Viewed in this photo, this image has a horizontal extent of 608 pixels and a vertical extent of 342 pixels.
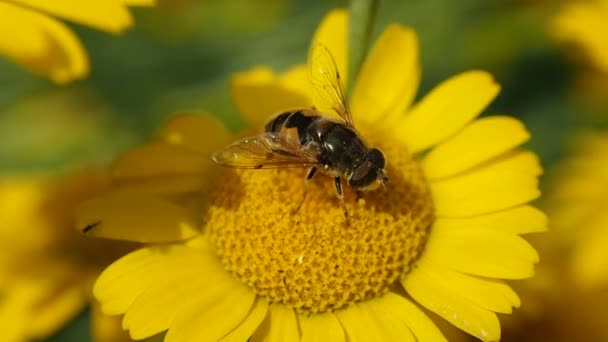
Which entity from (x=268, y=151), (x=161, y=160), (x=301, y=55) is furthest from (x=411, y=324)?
(x=301, y=55)

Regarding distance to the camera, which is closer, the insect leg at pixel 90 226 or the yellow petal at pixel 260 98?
the insect leg at pixel 90 226

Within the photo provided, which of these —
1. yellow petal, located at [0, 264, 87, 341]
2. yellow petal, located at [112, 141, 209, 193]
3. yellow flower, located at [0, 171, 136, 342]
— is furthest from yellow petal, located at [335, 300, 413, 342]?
yellow petal, located at [0, 264, 87, 341]

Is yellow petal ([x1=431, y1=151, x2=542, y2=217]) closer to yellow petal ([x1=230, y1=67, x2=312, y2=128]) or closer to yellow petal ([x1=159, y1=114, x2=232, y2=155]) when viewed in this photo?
yellow petal ([x1=230, y1=67, x2=312, y2=128])

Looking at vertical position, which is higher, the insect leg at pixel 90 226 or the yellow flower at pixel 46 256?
the insect leg at pixel 90 226

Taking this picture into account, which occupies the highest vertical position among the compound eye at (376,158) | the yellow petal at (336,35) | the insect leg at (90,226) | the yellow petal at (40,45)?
the yellow petal at (40,45)

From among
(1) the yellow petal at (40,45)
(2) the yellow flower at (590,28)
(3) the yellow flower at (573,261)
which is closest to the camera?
(1) the yellow petal at (40,45)

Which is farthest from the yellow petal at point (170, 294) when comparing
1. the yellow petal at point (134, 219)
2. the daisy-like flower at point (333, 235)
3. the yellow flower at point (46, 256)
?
the yellow flower at point (46, 256)

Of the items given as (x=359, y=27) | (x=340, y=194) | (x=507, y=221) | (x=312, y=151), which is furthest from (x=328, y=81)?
(x=507, y=221)

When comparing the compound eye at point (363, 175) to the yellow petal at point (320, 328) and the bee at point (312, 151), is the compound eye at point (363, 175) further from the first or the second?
the yellow petal at point (320, 328)
